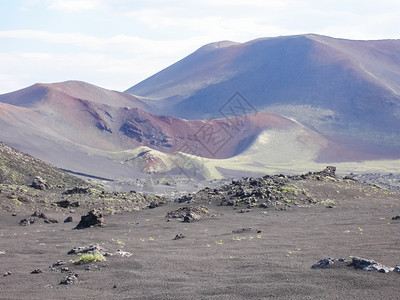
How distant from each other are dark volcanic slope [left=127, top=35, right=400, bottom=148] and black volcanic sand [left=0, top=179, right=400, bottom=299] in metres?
93.0

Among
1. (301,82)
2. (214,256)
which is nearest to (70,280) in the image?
(214,256)

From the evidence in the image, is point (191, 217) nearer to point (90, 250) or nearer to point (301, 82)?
point (90, 250)

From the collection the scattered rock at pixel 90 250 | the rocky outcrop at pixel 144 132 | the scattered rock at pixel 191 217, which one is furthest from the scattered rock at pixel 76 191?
the rocky outcrop at pixel 144 132

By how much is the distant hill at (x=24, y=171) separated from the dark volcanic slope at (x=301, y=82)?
266ft

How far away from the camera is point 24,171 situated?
116 ft

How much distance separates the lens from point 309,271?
11055 millimetres

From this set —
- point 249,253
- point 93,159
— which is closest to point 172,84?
point 93,159

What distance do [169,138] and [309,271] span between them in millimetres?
89684

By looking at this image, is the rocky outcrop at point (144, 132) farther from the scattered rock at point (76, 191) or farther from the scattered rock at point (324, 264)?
the scattered rock at point (324, 264)

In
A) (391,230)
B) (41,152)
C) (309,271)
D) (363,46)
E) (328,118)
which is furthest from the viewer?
(363,46)

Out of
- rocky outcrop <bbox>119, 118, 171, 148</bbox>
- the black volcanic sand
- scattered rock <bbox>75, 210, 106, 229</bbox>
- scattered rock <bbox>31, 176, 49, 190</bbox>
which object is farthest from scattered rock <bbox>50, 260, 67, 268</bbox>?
rocky outcrop <bbox>119, 118, 171, 148</bbox>

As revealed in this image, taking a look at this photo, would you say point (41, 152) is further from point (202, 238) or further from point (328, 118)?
point (328, 118)

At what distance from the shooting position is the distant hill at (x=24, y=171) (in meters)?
33.7

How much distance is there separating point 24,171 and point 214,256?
80.5 feet
